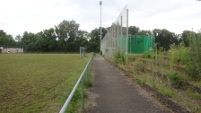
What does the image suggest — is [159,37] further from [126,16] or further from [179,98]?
[179,98]

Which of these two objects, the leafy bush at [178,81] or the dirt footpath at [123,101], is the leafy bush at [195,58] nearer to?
the leafy bush at [178,81]

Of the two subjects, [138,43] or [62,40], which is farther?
[62,40]

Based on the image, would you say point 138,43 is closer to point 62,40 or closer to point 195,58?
point 195,58

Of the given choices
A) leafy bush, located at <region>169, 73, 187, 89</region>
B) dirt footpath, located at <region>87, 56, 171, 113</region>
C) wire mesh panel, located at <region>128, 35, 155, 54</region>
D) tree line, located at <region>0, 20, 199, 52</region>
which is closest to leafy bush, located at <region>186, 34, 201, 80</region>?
leafy bush, located at <region>169, 73, 187, 89</region>

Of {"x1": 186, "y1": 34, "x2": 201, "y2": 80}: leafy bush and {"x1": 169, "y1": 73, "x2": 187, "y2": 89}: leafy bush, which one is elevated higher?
{"x1": 186, "y1": 34, "x2": 201, "y2": 80}: leafy bush

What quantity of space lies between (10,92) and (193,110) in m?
5.50

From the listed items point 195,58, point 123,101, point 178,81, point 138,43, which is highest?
point 138,43

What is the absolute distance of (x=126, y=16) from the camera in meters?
12.6

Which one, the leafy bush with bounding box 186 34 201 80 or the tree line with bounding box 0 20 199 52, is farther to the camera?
the tree line with bounding box 0 20 199 52

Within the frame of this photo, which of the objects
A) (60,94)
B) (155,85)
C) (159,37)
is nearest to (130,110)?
(155,85)

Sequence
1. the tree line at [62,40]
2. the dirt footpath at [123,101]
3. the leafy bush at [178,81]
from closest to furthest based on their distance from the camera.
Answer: the dirt footpath at [123,101] < the leafy bush at [178,81] < the tree line at [62,40]

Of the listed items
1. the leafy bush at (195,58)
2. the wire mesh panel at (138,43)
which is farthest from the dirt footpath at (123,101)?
the wire mesh panel at (138,43)

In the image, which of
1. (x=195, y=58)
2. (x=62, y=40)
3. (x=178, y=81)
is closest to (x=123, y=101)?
(x=178, y=81)

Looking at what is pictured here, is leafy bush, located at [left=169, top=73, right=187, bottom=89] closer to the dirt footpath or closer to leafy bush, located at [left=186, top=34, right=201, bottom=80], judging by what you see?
leafy bush, located at [left=186, top=34, right=201, bottom=80]
